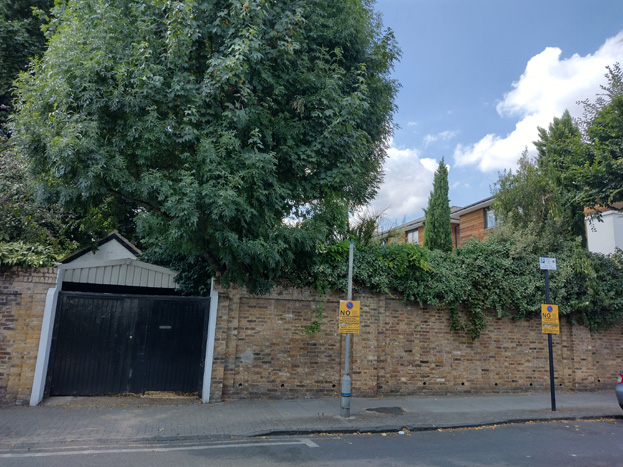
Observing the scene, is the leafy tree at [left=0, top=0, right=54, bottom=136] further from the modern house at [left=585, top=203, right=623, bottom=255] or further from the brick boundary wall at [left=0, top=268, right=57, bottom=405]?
the modern house at [left=585, top=203, right=623, bottom=255]

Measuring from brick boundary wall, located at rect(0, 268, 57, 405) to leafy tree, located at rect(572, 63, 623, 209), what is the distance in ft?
45.9

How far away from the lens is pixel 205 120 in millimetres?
8141

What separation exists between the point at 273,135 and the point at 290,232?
1.99 meters

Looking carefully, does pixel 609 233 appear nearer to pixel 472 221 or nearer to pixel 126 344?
pixel 472 221

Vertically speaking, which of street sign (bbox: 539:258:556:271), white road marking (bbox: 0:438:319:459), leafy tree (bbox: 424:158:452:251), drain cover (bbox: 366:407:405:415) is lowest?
white road marking (bbox: 0:438:319:459)

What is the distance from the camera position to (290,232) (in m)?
8.68

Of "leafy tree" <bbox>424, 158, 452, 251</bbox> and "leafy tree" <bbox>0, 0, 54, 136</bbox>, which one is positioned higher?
"leafy tree" <bbox>0, 0, 54, 136</bbox>

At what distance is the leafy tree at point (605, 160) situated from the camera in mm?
12266

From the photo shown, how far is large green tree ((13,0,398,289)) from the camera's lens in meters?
7.56

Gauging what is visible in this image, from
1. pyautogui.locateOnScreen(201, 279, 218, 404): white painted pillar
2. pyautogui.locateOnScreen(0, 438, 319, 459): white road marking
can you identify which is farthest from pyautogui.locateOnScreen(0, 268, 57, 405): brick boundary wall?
pyautogui.locateOnScreen(201, 279, 218, 404): white painted pillar

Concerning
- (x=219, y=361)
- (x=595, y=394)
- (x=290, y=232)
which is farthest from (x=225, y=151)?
(x=595, y=394)

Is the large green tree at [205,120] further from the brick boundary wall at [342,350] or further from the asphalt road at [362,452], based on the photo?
the asphalt road at [362,452]

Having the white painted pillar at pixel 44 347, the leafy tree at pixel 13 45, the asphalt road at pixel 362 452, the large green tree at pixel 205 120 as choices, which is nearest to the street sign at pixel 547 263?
the asphalt road at pixel 362 452

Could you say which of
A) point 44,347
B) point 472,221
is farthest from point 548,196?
point 44,347
